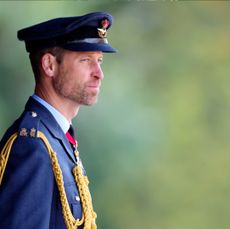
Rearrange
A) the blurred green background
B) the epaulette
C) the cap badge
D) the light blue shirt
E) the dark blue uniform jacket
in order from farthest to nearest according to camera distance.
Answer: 1. the blurred green background
2. the cap badge
3. the light blue shirt
4. the epaulette
5. the dark blue uniform jacket

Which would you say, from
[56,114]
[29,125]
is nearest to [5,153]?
[29,125]

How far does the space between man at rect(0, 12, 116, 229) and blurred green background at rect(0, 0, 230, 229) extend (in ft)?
3.67

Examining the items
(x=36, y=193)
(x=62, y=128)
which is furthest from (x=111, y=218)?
(x=36, y=193)

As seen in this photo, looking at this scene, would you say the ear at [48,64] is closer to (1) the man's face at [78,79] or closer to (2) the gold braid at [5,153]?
(1) the man's face at [78,79]

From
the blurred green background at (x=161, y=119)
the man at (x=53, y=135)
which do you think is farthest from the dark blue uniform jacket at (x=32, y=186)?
the blurred green background at (x=161, y=119)

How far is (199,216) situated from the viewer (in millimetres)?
3389

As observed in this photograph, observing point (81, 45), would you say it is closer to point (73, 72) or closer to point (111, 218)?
point (73, 72)

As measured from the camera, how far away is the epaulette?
1847 mm

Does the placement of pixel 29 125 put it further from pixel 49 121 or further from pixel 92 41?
pixel 92 41

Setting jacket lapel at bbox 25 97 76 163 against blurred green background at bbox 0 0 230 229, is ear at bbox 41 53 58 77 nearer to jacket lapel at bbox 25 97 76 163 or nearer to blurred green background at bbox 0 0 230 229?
jacket lapel at bbox 25 97 76 163

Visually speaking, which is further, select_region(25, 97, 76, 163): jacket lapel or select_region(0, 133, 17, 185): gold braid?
select_region(25, 97, 76, 163): jacket lapel

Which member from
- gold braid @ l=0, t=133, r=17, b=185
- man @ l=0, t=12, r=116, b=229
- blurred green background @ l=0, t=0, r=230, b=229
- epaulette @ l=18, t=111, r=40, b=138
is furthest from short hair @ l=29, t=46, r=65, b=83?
blurred green background @ l=0, t=0, r=230, b=229

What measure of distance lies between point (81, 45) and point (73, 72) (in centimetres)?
9

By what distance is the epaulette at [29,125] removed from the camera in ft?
6.06
